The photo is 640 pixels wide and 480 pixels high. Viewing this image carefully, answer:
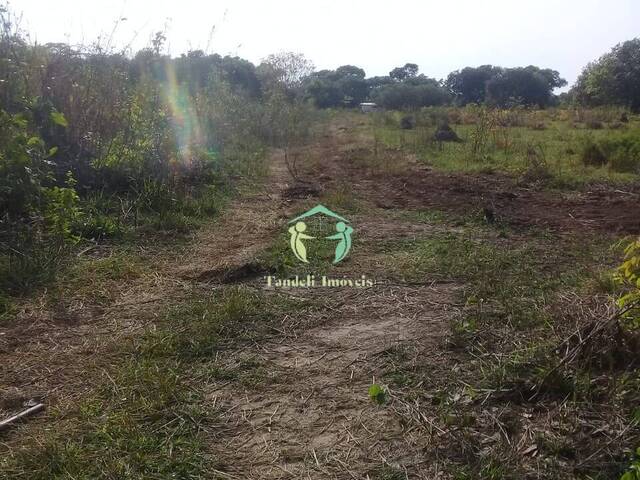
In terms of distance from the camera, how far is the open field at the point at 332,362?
174 cm

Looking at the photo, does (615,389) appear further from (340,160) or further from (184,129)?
(340,160)

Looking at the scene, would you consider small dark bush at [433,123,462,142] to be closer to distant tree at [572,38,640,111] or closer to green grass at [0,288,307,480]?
green grass at [0,288,307,480]

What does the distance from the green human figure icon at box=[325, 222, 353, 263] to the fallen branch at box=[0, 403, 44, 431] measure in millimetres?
2157

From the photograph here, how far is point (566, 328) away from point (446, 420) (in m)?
0.91

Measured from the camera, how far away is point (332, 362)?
2.40 meters

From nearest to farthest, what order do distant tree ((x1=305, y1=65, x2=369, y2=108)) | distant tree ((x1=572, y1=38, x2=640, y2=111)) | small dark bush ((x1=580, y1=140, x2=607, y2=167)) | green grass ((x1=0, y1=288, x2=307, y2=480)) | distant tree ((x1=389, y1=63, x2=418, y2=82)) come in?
green grass ((x1=0, y1=288, x2=307, y2=480))
small dark bush ((x1=580, y1=140, x2=607, y2=167))
distant tree ((x1=572, y1=38, x2=640, y2=111))
distant tree ((x1=305, y1=65, x2=369, y2=108))
distant tree ((x1=389, y1=63, x2=418, y2=82))

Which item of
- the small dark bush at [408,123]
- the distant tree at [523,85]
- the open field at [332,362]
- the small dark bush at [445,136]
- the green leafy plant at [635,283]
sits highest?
the distant tree at [523,85]

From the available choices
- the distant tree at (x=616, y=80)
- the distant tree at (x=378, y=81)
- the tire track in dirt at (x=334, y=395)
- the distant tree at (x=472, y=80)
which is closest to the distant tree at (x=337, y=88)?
the distant tree at (x=378, y=81)

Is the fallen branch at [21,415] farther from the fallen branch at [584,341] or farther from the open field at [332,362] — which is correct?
the fallen branch at [584,341]

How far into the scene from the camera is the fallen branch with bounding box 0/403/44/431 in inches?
76.4

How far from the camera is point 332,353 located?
97.9 inches

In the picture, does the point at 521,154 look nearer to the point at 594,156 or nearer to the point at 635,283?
the point at 594,156

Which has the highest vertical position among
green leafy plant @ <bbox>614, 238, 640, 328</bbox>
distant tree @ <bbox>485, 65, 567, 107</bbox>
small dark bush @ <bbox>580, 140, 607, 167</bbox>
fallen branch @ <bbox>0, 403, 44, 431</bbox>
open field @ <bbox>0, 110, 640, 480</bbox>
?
distant tree @ <bbox>485, 65, 567, 107</bbox>

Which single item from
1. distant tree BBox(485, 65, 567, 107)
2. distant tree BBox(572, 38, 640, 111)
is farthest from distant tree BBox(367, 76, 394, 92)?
distant tree BBox(572, 38, 640, 111)
